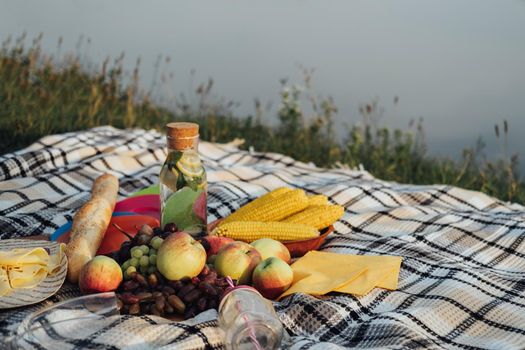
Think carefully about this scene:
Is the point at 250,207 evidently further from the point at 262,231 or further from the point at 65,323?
the point at 65,323

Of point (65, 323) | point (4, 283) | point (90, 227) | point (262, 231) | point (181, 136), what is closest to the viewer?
point (65, 323)

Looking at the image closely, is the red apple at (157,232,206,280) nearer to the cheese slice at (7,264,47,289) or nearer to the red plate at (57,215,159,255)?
the cheese slice at (7,264,47,289)

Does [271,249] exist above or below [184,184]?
below

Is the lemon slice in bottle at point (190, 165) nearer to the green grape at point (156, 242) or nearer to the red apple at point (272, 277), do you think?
the green grape at point (156, 242)

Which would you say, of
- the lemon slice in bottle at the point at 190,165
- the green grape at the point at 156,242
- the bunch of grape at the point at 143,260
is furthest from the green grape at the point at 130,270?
the lemon slice in bottle at the point at 190,165

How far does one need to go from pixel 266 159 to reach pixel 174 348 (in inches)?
130

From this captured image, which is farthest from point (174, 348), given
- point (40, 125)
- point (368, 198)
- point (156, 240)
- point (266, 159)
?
point (40, 125)

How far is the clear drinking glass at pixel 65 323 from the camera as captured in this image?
2.29 meters

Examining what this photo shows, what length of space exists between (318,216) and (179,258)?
88 cm

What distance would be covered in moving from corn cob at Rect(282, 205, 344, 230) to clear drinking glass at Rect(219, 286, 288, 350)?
37.9 inches

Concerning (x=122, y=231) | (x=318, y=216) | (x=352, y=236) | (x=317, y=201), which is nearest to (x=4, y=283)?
(x=122, y=231)

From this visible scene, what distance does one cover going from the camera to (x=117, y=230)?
3412mm

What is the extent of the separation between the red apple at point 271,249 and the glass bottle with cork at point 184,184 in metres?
0.24

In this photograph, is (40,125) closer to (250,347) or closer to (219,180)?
(219,180)
